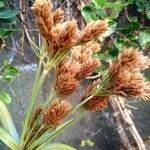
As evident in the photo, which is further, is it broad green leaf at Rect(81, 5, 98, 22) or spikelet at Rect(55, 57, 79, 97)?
broad green leaf at Rect(81, 5, 98, 22)

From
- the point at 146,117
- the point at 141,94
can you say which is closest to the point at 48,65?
the point at 141,94

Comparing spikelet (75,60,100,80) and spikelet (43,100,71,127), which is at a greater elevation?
spikelet (75,60,100,80)

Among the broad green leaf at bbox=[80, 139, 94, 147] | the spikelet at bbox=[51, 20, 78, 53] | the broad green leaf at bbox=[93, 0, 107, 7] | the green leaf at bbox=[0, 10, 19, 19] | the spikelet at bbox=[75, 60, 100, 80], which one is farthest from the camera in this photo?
the broad green leaf at bbox=[80, 139, 94, 147]

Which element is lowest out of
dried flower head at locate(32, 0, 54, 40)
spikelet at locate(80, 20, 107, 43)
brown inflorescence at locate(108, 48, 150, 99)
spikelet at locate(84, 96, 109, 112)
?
spikelet at locate(84, 96, 109, 112)

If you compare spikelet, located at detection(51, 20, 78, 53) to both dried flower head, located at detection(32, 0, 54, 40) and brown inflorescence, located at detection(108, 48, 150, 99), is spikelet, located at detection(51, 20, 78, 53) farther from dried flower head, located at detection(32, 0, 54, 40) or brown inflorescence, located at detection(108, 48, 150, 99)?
brown inflorescence, located at detection(108, 48, 150, 99)

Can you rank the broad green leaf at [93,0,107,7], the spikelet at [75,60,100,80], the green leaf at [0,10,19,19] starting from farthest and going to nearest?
the green leaf at [0,10,19,19] → the broad green leaf at [93,0,107,7] → the spikelet at [75,60,100,80]

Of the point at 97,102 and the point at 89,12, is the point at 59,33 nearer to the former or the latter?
the point at 97,102

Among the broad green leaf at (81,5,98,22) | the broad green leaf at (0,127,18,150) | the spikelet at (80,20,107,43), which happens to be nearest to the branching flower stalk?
the spikelet at (80,20,107,43)
